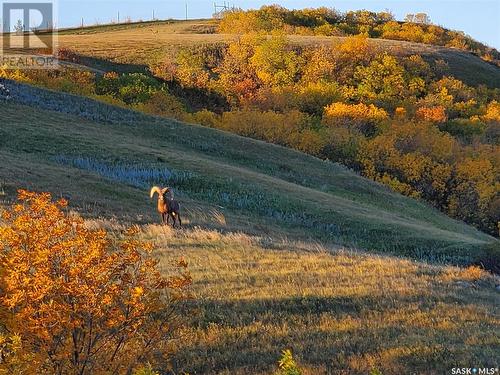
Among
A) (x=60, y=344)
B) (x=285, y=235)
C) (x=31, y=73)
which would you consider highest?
(x=31, y=73)

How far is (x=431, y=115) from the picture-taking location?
91188 millimetres

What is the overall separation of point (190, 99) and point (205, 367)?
3687 inches

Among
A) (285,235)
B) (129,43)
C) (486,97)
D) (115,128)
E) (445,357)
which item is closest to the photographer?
(445,357)

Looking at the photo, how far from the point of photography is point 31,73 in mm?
71875

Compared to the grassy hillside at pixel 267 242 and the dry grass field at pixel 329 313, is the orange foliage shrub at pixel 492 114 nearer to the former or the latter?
the grassy hillside at pixel 267 242

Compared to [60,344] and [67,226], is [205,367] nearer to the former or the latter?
[60,344]

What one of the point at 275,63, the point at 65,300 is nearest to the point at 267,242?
the point at 65,300

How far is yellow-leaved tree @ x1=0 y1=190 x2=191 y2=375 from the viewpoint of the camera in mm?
6383

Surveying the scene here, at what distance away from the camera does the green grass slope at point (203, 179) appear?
2328 centimetres

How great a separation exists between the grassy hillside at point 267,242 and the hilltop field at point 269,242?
0.17 ft

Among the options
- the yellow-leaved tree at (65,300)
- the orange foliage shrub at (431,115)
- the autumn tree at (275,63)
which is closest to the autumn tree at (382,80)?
the orange foliage shrub at (431,115)

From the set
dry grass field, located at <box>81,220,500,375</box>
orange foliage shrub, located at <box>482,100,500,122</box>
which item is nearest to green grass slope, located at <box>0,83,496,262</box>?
dry grass field, located at <box>81,220,500,375</box>

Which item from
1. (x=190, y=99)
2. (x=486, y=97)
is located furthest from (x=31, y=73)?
(x=486, y=97)

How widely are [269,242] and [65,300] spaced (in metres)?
11.0
